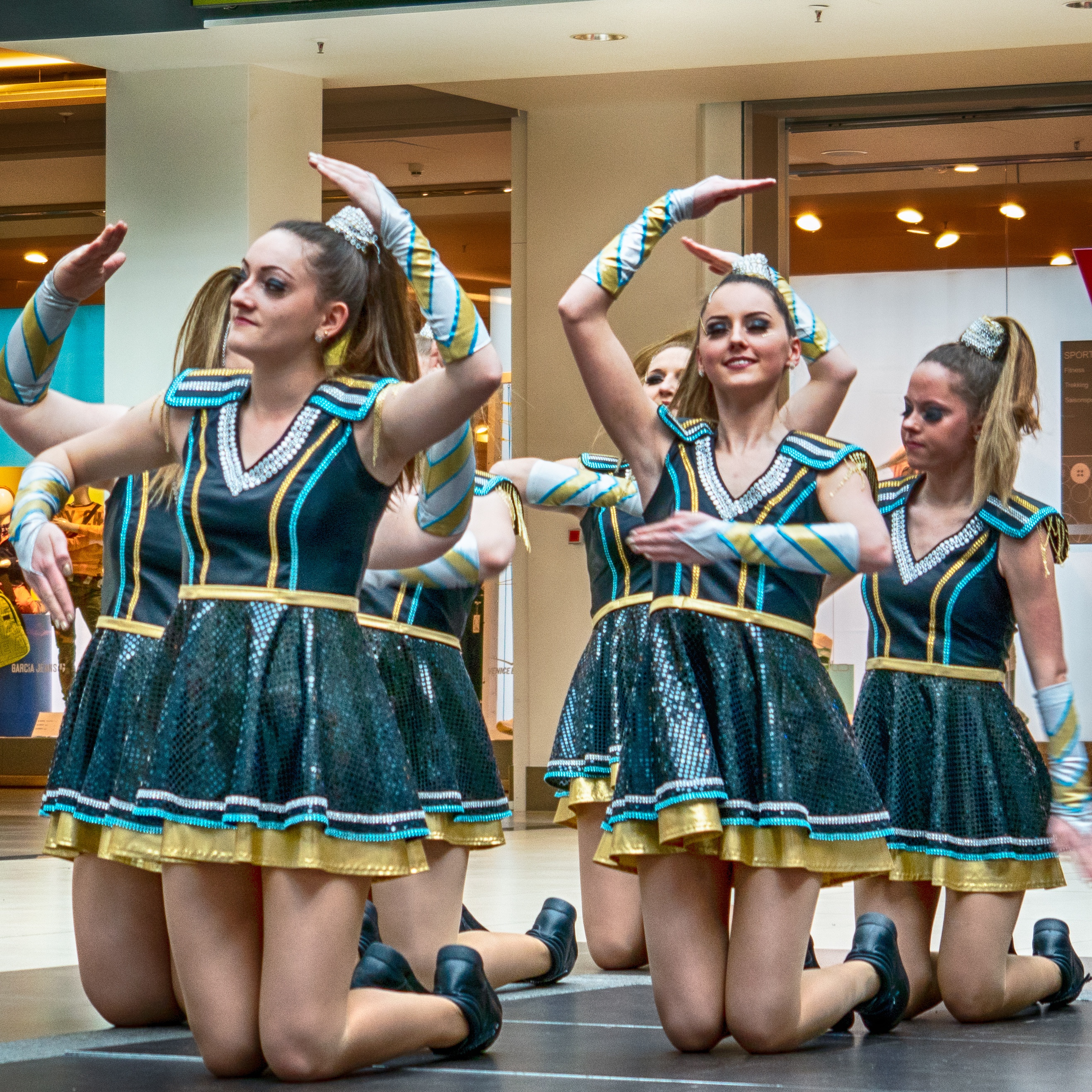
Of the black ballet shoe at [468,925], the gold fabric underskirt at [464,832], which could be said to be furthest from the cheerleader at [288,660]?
the black ballet shoe at [468,925]

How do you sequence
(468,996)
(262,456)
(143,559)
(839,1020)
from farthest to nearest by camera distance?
(143,559), (839,1020), (468,996), (262,456)

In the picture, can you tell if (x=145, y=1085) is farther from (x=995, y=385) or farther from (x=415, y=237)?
(x=995, y=385)

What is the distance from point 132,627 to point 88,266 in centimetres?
80

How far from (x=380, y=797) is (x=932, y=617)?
153 cm

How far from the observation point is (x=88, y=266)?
343 cm

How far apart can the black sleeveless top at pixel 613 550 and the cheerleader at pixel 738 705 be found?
117cm

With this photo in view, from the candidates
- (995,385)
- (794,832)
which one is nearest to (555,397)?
(995,385)

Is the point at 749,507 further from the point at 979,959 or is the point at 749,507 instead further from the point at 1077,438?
the point at 1077,438

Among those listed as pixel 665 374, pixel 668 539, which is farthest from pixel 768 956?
pixel 665 374

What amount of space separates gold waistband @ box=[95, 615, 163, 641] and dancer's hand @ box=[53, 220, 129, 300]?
→ 28.1 inches

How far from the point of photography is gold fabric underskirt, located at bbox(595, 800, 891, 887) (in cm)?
331

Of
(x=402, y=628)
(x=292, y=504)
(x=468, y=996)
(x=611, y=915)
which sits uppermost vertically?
(x=292, y=504)

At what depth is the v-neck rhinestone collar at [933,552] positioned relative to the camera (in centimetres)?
410

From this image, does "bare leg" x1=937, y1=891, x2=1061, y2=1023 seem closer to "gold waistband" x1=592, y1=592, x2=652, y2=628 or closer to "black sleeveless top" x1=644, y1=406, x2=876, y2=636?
"black sleeveless top" x1=644, y1=406, x2=876, y2=636
